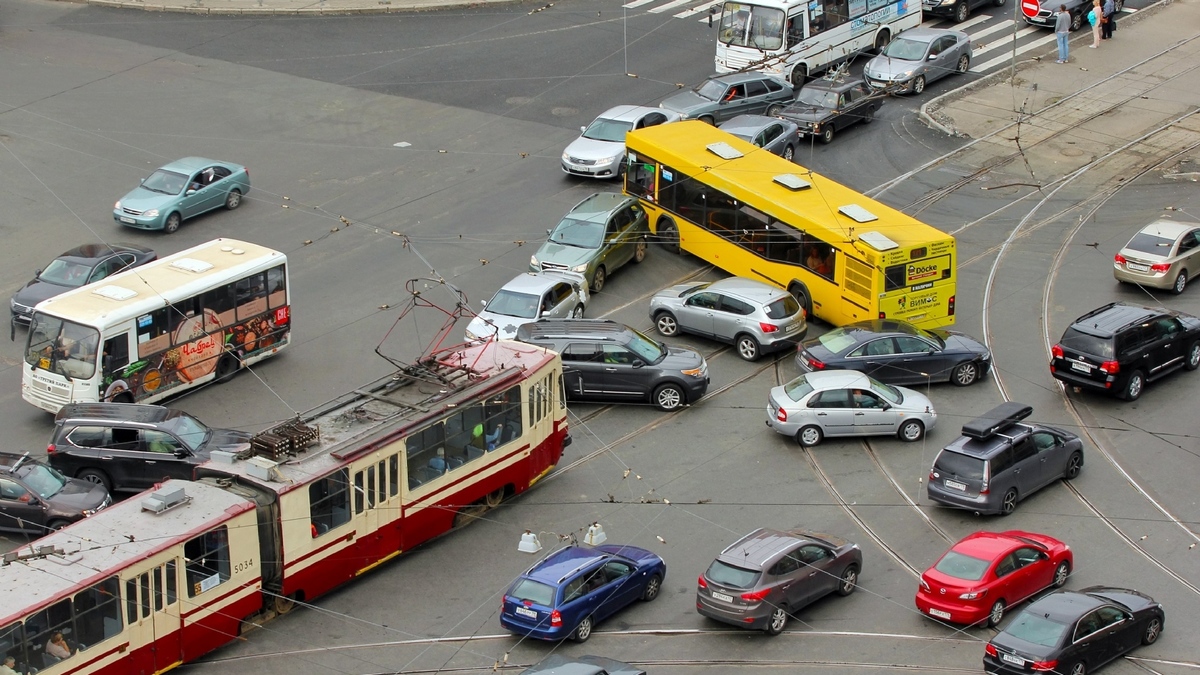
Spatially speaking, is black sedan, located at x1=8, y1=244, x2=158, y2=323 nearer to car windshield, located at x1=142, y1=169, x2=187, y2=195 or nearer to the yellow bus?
car windshield, located at x1=142, y1=169, x2=187, y2=195

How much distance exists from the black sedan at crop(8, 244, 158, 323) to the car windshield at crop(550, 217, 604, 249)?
31.5 feet

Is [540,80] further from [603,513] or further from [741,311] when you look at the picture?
[603,513]

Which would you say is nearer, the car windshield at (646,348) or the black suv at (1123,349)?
the black suv at (1123,349)

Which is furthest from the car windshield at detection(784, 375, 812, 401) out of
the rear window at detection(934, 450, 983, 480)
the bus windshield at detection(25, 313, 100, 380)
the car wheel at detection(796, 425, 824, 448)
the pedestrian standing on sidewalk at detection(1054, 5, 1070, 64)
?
the pedestrian standing on sidewalk at detection(1054, 5, 1070, 64)

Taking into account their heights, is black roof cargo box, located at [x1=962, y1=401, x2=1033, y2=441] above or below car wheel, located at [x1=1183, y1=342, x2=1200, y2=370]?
above

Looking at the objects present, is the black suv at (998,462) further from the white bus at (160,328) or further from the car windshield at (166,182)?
the car windshield at (166,182)

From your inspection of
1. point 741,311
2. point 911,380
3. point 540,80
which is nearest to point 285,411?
point 741,311

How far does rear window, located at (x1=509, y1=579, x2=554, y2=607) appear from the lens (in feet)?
78.3

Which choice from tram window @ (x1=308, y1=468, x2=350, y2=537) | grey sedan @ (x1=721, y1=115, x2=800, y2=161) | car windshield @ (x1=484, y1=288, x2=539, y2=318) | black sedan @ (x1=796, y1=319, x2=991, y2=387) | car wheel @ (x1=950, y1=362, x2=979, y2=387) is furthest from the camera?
grey sedan @ (x1=721, y1=115, x2=800, y2=161)

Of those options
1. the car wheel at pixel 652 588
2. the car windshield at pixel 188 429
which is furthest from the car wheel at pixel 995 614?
the car windshield at pixel 188 429

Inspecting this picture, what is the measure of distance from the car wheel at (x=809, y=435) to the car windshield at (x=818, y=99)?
17860mm

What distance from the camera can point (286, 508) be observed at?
80.8 ft

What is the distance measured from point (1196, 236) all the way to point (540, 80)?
69.6ft

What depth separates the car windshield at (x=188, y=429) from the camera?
28.7m
